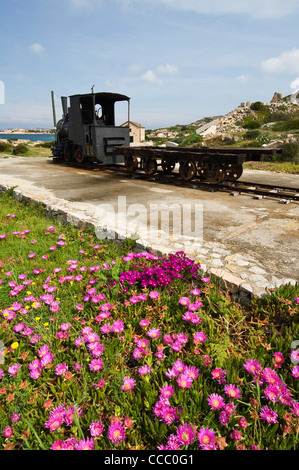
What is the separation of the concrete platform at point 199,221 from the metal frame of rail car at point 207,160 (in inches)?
26.8

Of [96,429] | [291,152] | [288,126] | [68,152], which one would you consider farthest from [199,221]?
[288,126]

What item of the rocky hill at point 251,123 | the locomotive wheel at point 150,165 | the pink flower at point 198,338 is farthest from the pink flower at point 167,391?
the rocky hill at point 251,123

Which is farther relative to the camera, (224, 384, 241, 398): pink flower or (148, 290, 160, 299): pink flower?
(148, 290, 160, 299): pink flower

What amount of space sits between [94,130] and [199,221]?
6948 mm

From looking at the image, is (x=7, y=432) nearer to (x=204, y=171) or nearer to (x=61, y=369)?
(x=61, y=369)

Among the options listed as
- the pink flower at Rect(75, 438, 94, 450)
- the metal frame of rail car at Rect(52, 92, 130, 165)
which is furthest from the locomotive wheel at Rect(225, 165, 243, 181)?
the pink flower at Rect(75, 438, 94, 450)

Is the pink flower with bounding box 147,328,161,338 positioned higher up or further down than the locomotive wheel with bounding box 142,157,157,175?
further down

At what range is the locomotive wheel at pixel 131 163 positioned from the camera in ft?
30.8

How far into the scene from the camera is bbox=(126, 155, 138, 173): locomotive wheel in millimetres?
9391

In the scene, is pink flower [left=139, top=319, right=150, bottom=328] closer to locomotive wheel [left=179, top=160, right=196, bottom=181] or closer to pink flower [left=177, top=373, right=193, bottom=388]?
pink flower [left=177, top=373, right=193, bottom=388]

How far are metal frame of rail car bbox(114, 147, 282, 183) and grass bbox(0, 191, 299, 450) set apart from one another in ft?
15.5

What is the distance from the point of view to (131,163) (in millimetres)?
9484
